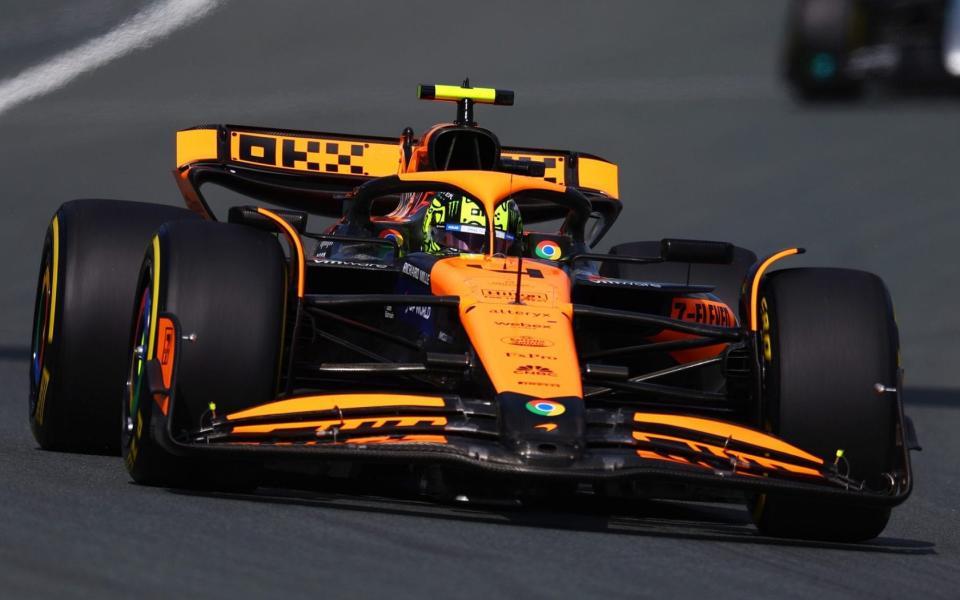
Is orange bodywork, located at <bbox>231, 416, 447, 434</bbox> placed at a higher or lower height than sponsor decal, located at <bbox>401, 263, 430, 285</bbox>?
lower

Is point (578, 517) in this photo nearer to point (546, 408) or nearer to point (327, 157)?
point (546, 408)

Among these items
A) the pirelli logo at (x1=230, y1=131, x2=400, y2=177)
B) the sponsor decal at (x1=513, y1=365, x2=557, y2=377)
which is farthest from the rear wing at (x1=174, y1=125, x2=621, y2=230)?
the sponsor decal at (x1=513, y1=365, x2=557, y2=377)

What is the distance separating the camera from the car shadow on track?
6.76 meters

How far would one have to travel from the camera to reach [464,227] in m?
8.44

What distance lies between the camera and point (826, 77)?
19.2 m

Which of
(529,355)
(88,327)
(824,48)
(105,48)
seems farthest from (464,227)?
(105,48)

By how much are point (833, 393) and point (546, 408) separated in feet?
3.97

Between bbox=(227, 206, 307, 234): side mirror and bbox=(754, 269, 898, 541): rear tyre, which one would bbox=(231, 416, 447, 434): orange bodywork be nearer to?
bbox=(227, 206, 307, 234): side mirror

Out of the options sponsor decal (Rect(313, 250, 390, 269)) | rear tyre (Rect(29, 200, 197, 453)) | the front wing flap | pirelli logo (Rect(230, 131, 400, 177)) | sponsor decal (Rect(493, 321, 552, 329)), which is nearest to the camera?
the front wing flap

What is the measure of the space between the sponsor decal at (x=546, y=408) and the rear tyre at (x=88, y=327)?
2.29m

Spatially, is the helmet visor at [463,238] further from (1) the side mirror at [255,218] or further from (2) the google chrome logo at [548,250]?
(1) the side mirror at [255,218]

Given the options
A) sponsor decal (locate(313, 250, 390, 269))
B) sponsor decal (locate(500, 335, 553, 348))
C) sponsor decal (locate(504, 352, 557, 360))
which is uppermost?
sponsor decal (locate(313, 250, 390, 269))

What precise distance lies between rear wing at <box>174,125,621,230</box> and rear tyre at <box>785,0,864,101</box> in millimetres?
6396

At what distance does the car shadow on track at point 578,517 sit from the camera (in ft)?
22.2
